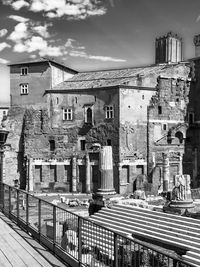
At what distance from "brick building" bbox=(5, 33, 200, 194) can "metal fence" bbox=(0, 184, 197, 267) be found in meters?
29.0

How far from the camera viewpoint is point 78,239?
8.93m

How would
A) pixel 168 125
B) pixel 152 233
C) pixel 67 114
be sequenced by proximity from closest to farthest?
pixel 152 233 < pixel 168 125 < pixel 67 114

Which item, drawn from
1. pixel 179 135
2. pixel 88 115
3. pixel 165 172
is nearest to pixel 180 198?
pixel 165 172

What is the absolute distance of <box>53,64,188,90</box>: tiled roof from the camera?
4306 centimetres

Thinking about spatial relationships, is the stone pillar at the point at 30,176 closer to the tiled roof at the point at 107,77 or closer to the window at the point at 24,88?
the window at the point at 24,88

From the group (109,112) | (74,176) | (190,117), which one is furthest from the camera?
(190,117)

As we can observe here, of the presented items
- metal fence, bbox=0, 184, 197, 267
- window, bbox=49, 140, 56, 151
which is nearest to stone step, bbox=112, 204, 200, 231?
metal fence, bbox=0, 184, 197, 267

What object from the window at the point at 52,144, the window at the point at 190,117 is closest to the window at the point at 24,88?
the window at the point at 52,144

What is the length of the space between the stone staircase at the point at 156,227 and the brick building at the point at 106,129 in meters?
19.8

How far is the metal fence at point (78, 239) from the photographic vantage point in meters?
8.31

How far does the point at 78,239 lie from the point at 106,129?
3349 centimetres

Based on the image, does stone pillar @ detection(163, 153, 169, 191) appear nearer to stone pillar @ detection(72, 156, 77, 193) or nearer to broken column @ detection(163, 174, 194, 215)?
stone pillar @ detection(72, 156, 77, 193)

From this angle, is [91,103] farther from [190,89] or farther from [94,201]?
[94,201]

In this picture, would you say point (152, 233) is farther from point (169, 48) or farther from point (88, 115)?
point (169, 48)
